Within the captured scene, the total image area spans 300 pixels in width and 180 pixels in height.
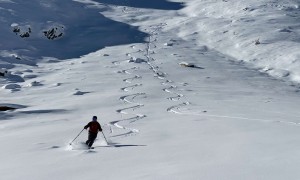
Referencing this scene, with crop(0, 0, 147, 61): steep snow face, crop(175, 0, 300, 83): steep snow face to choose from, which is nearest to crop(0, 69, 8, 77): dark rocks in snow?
crop(0, 0, 147, 61): steep snow face

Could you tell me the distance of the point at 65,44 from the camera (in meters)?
67.4

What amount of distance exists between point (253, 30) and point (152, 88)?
3725cm

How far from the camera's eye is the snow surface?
12.4 m

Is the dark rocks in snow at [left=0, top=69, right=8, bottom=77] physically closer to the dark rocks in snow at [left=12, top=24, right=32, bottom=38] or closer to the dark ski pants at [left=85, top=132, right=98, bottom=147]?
the dark rocks in snow at [left=12, top=24, right=32, bottom=38]

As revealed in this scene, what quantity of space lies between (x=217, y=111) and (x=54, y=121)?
8.14 metres

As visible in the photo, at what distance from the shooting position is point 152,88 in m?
35.0

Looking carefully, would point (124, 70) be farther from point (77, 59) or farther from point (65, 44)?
point (65, 44)

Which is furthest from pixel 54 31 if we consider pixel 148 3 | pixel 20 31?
pixel 148 3

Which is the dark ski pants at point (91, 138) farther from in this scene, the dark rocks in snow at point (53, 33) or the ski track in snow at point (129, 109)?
the dark rocks in snow at point (53, 33)

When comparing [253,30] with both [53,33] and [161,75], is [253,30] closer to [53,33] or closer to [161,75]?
[161,75]

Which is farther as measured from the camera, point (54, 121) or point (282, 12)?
point (282, 12)

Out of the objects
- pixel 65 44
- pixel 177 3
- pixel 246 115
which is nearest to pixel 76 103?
pixel 246 115

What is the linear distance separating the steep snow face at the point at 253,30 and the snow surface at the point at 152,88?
0.17m

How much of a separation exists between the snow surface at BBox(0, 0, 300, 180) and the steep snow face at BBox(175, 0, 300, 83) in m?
0.17
